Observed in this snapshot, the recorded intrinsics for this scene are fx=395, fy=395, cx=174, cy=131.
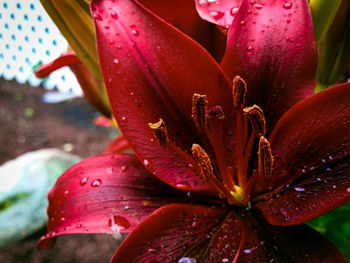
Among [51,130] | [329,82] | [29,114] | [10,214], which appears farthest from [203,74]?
[29,114]

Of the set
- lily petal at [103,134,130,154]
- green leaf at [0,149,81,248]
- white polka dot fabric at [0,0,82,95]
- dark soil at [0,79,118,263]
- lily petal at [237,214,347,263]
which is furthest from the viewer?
dark soil at [0,79,118,263]

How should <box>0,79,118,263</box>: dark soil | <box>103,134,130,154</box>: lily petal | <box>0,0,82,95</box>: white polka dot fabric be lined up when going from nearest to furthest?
<box>0,0,82,95</box>: white polka dot fabric → <box>103,134,130,154</box>: lily petal → <box>0,79,118,263</box>: dark soil

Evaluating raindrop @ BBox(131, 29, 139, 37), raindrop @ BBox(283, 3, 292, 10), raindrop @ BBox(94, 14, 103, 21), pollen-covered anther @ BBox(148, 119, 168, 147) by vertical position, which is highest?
raindrop @ BBox(283, 3, 292, 10)

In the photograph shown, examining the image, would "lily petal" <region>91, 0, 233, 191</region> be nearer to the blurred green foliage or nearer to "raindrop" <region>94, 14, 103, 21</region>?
"raindrop" <region>94, 14, 103, 21</region>

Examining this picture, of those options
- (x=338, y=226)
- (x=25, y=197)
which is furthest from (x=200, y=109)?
(x=25, y=197)

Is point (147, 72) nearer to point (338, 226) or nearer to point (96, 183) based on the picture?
point (96, 183)

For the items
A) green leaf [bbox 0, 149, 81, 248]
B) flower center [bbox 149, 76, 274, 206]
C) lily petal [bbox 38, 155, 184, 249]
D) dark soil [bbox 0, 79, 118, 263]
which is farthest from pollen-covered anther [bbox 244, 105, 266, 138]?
dark soil [bbox 0, 79, 118, 263]

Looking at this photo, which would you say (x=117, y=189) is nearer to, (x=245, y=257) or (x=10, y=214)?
(x=245, y=257)

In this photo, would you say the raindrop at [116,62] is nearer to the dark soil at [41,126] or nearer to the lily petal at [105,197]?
the lily petal at [105,197]
